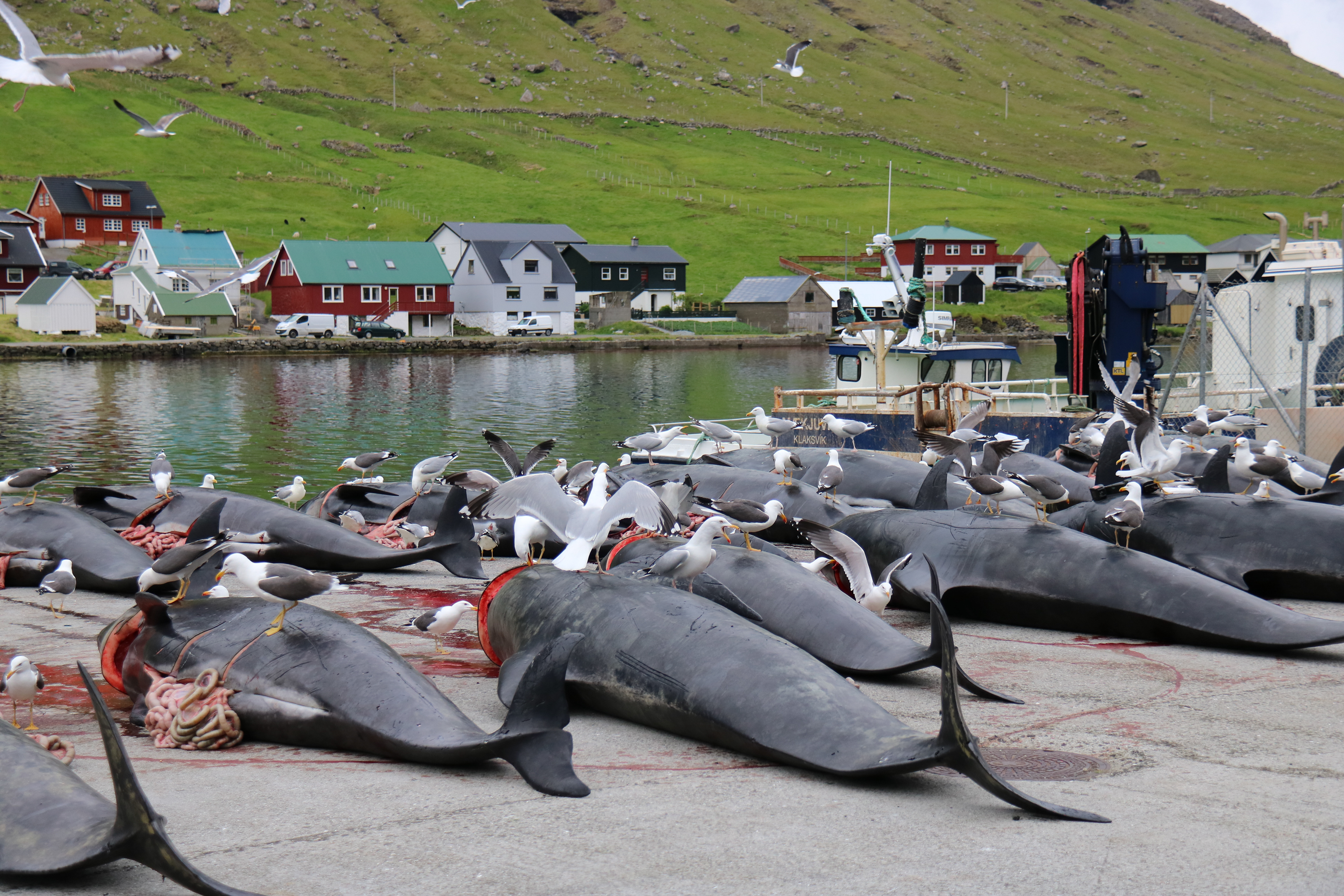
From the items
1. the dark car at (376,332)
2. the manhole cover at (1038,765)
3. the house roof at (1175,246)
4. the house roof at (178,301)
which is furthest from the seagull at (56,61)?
the house roof at (1175,246)

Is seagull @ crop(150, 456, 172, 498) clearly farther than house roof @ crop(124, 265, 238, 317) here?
No

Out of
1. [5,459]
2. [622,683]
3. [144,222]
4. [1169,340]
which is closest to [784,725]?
[622,683]

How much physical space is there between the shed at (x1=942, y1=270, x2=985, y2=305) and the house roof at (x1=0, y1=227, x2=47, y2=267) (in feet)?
283

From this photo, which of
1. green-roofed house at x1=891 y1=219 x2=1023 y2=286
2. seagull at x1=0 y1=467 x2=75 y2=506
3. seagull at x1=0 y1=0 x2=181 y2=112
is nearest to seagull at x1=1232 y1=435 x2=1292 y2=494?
seagull at x1=0 y1=0 x2=181 y2=112

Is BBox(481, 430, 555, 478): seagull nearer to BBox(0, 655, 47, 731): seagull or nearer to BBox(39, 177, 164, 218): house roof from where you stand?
BBox(0, 655, 47, 731): seagull

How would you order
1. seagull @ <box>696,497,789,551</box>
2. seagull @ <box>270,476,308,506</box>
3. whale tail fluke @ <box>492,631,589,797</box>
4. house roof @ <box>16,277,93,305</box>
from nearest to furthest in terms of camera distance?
1. whale tail fluke @ <box>492,631,589,797</box>
2. seagull @ <box>696,497,789,551</box>
3. seagull @ <box>270,476,308,506</box>
4. house roof @ <box>16,277,93,305</box>

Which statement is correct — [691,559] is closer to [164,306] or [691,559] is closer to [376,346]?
[376,346]

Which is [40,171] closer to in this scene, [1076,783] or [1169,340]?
[1169,340]

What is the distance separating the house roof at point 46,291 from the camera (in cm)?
9044

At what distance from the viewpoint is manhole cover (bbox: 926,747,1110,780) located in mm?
6488

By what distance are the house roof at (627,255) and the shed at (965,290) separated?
92.6 feet

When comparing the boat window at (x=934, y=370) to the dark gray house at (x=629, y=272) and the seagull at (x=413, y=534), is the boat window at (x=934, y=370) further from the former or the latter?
the dark gray house at (x=629, y=272)

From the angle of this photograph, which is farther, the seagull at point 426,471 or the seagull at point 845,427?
the seagull at point 845,427

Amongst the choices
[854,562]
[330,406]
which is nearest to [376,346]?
[330,406]
